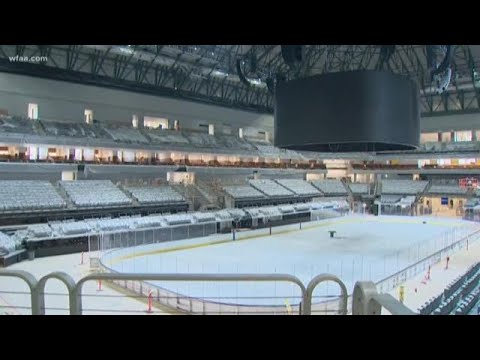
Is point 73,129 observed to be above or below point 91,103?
below

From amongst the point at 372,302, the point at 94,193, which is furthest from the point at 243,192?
the point at 372,302

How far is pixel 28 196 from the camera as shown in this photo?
2609 cm

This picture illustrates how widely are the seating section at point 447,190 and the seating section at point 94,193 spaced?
3484 cm

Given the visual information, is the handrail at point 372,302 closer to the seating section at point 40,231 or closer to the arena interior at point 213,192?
the arena interior at point 213,192

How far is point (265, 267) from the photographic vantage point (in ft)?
59.2

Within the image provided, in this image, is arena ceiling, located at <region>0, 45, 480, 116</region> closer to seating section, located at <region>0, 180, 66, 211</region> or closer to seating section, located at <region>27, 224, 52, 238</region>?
seating section, located at <region>0, 180, 66, 211</region>

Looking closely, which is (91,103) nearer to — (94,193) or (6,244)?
(94,193)

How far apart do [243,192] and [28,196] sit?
18752mm

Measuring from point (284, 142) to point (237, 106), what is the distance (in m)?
29.0

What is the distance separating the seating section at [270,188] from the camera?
41.9 metres

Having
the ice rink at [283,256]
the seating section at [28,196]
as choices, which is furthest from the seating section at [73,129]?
the ice rink at [283,256]
